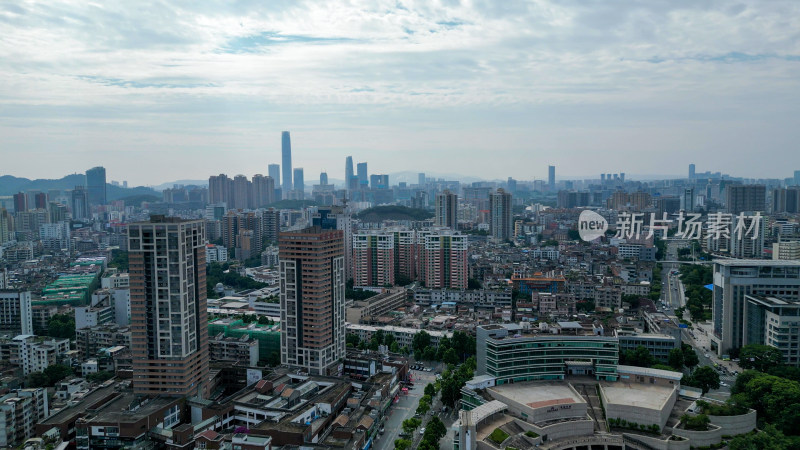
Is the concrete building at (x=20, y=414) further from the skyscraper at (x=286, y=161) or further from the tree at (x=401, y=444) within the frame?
the skyscraper at (x=286, y=161)

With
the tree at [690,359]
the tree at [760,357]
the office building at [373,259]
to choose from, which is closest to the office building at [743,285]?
the tree at [760,357]

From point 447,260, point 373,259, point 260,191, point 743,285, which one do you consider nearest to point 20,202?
point 260,191

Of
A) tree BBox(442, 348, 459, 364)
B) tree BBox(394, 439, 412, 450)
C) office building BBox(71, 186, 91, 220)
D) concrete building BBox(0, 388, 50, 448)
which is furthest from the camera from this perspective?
office building BBox(71, 186, 91, 220)

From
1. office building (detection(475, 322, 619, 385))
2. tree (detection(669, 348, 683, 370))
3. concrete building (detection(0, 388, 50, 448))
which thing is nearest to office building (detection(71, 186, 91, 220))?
concrete building (detection(0, 388, 50, 448))

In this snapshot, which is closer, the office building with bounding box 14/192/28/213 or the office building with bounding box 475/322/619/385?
the office building with bounding box 475/322/619/385

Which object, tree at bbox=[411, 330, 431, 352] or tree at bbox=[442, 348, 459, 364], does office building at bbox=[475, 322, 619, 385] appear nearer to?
tree at bbox=[442, 348, 459, 364]

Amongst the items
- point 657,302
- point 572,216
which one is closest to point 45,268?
point 657,302

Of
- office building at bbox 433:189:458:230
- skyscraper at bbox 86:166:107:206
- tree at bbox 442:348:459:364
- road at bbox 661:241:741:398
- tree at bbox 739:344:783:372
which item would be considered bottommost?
road at bbox 661:241:741:398

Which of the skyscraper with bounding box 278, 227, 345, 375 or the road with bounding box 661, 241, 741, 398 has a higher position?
the skyscraper with bounding box 278, 227, 345, 375

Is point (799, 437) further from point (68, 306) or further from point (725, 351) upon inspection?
point (68, 306)
